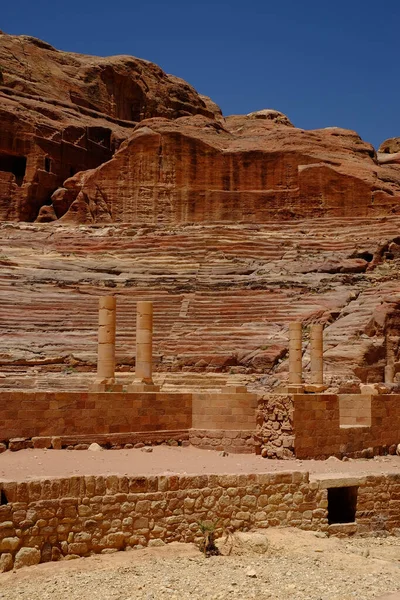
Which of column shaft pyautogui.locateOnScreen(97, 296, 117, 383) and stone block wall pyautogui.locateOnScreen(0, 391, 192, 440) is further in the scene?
column shaft pyautogui.locateOnScreen(97, 296, 117, 383)

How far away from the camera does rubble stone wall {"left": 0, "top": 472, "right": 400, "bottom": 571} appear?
8453 millimetres

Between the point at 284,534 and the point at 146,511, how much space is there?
1894mm

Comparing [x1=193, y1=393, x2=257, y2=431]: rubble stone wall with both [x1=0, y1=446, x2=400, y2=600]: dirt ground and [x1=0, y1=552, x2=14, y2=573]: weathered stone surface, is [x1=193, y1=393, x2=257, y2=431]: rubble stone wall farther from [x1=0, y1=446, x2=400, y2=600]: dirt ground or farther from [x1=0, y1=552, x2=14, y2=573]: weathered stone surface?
[x1=0, y1=552, x2=14, y2=573]: weathered stone surface

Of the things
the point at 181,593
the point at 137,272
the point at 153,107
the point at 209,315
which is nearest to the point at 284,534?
the point at 181,593

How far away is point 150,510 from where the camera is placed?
30.6ft

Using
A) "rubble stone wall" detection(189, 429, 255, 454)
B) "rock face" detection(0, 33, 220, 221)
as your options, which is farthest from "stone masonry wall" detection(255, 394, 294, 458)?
"rock face" detection(0, 33, 220, 221)

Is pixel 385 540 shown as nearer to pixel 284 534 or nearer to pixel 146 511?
pixel 284 534

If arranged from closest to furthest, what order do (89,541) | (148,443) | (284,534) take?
(89,541), (284,534), (148,443)

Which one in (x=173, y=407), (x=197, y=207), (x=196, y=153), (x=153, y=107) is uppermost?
(x=153, y=107)

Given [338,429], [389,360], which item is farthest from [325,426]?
[389,360]

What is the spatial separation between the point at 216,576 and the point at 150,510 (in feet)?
3.96

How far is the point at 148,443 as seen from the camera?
15062 mm

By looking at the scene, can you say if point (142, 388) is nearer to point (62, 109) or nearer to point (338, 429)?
point (338, 429)

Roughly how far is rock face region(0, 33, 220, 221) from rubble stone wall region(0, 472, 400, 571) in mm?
32811
